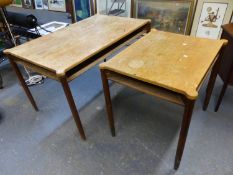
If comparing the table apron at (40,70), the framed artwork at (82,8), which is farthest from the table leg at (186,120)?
the framed artwork at (82,8)

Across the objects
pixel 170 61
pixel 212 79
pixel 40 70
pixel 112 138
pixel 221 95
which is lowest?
pixel 112 138

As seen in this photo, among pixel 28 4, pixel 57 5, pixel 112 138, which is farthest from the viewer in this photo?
pixel 28 4

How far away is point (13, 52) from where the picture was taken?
4.16 feet

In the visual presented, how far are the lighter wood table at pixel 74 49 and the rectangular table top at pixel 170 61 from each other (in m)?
0.17

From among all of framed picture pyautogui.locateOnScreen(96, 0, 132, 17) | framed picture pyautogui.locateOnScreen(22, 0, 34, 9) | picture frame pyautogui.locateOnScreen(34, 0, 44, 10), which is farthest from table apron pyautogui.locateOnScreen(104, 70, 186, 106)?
framed picture pyautogui.locateOnScreen(22, 0, 34, 9)

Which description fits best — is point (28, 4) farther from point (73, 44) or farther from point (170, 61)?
point (170, 61)

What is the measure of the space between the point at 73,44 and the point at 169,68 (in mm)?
698

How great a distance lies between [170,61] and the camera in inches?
41.9

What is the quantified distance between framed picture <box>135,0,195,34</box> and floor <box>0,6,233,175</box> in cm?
93

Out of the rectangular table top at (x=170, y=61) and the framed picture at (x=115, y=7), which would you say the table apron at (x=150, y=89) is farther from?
the framed picture at (x=115, y=7)

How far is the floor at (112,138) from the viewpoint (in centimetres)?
124

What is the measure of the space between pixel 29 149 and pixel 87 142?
428 millimetres

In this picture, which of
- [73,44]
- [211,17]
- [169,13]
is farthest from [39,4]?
[211,17]

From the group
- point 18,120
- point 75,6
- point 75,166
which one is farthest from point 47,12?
point 75,166
